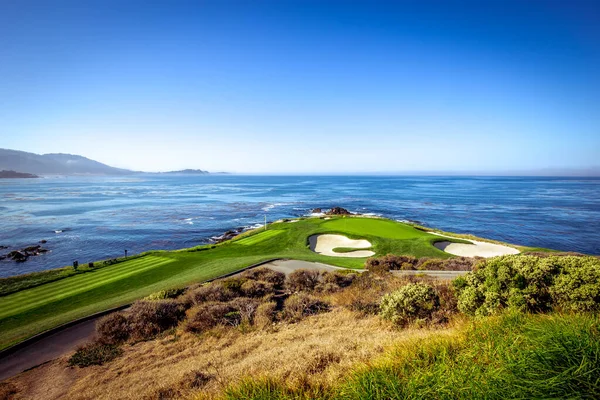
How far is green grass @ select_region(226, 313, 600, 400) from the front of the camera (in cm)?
254

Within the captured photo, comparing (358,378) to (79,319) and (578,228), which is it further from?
(578,228)

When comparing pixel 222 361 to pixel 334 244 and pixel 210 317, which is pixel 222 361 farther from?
pixel 334 244

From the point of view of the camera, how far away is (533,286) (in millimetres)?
7285

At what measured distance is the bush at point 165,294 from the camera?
1267 cm

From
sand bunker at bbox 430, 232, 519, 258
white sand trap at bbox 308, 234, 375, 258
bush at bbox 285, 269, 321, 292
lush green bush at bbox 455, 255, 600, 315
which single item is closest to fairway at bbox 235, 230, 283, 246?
white sand trap at bbox 308, 234, 375, 258

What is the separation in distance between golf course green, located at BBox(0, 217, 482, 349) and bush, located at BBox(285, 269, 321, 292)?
5.46 meters

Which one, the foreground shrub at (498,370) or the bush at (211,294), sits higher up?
the foreground shrub at (498,370)

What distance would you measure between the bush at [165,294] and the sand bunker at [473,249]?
82.4 feet

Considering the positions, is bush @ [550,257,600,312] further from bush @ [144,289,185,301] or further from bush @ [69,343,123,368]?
bush @ [144,289,185,301]

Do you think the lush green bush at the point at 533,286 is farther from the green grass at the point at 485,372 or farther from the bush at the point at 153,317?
the bush at the point at 153,317

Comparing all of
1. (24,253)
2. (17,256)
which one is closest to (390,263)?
(17,256)

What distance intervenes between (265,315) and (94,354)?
5755mm

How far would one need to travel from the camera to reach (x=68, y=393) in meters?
7.07

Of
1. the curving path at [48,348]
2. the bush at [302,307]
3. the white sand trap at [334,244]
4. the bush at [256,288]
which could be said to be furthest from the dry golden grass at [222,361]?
the white sand trap at [334,244]
